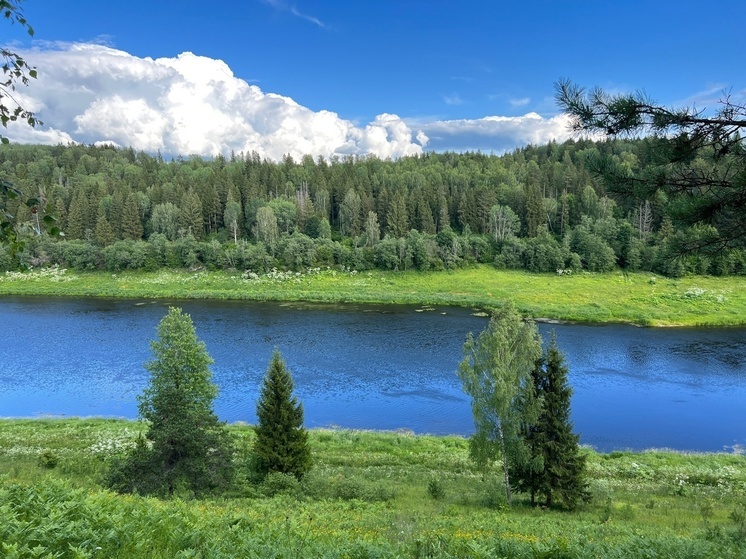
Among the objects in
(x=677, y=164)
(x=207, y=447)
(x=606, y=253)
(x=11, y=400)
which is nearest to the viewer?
(x=677, y=164)

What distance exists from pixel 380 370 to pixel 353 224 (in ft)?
226

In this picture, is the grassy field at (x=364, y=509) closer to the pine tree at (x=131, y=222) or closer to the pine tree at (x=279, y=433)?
the pine tree at (x=279, y=433)

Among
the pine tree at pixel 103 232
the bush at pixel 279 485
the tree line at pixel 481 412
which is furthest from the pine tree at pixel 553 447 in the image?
the pine tree at pixel 103 232

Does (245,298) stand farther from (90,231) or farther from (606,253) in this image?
(606,253)

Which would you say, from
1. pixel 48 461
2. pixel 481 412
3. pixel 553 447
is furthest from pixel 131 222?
pixel 553 447

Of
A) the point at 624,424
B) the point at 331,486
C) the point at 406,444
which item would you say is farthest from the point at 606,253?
the point at 331,486

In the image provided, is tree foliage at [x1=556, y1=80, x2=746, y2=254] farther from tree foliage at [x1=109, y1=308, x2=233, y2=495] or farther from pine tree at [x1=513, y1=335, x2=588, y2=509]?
tree foliage at [x1=109, y1=308, x2=233, y2=495]

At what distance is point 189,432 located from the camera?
58.3 feet

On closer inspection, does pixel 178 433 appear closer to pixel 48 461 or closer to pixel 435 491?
pixel 48 461

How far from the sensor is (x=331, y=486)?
62.9 ft

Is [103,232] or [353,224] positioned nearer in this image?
[103,232]

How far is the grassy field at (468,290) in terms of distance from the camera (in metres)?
62.6

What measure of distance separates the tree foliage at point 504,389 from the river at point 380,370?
1194cm

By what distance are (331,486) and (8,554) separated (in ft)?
47.0
